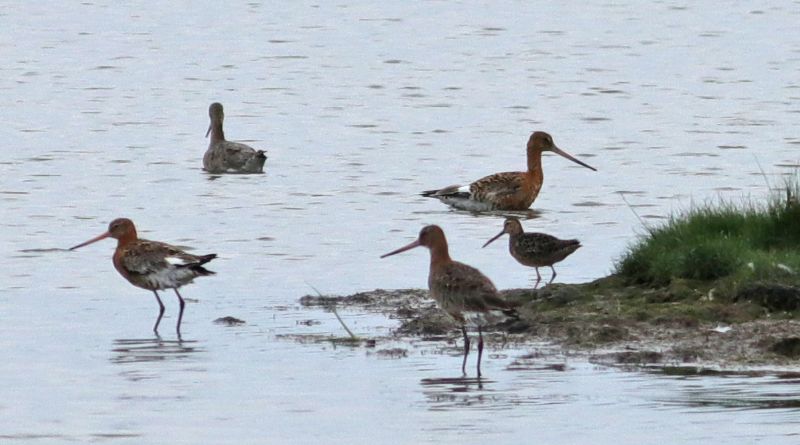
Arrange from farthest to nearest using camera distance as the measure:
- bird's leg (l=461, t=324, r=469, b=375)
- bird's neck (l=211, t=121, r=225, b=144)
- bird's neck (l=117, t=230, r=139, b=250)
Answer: bird's neck (l=211, t=121, r=225, b=144), bird's neck (l=117, t=230, r=139, b=250), bird's leg (l=461, t=324, r=469, b=375)

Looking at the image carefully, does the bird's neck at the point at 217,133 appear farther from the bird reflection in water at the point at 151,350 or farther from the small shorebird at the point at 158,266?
the bird reflection in water at the point at 151,350

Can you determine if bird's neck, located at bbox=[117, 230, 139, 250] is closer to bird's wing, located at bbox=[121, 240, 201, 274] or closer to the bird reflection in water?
bird's wing, located at bbox=[121, 240, 201, 274]

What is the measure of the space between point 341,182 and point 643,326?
33.7ft

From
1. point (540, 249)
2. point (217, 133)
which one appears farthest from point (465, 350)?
point (217, 133)

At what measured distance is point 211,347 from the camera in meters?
13.1

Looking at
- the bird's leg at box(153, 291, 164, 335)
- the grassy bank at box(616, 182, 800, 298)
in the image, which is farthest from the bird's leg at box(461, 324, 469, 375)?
the bird's leg at box(153, 291, 164, 335)

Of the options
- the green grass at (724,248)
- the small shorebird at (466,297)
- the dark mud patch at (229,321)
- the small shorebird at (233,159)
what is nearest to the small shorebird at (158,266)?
the dark mud patch at (229,321)

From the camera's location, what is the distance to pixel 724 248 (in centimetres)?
1338

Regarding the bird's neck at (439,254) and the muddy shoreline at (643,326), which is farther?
the bird's neck at (439,254)

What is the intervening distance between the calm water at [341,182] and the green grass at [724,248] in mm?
1845

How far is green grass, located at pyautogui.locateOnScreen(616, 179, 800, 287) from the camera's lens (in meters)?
13.1

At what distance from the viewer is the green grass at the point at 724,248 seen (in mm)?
13133

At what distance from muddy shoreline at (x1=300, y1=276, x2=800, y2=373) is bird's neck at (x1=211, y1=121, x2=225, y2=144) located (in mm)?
11076

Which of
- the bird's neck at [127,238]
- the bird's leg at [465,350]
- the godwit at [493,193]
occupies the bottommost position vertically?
the godwit at [493,193]
